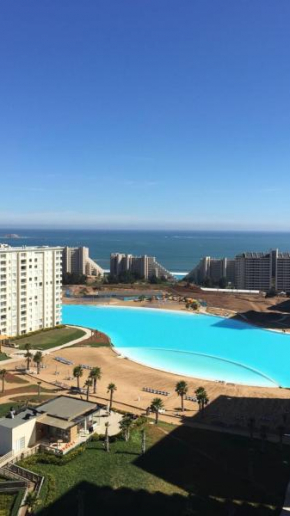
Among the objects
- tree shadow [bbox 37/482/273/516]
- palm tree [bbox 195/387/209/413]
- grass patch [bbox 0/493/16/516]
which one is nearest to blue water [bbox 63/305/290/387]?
palm tree [bbox 195/387/209/413]

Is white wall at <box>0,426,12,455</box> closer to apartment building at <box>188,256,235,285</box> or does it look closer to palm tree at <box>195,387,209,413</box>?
palm tree at <box>195,387,209,413</box>

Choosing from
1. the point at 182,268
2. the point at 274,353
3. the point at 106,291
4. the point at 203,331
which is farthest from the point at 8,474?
the point at 182,268

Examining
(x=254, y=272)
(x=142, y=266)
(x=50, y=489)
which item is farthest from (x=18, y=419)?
(x=142, y=266)

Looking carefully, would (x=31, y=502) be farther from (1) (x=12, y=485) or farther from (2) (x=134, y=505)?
(2) (x=134, y=505)

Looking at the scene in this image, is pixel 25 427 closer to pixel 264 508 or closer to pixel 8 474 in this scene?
pixel 8 474

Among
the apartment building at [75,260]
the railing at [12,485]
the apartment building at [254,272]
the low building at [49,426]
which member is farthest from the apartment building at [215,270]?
the railing at [12,485]
